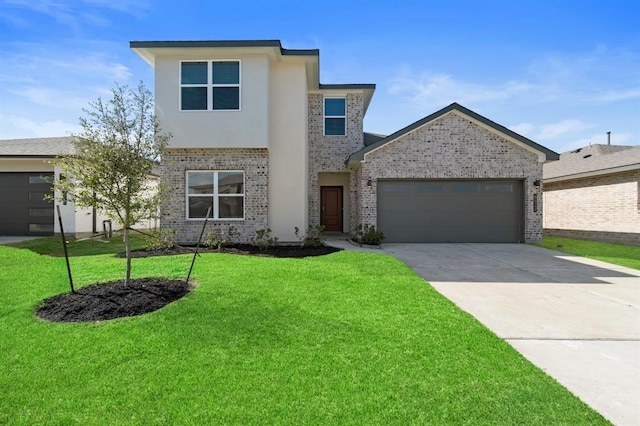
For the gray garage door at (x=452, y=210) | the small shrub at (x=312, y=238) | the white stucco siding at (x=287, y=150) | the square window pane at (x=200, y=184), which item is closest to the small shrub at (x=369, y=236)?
the gray garage door at (x=452, y=210)

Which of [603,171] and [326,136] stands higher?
[326,136]

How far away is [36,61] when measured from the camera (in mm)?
10023

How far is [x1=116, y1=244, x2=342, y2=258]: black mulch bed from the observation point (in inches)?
391

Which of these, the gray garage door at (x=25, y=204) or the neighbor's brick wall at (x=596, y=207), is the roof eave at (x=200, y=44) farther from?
the neighbor's brick wall at (x=596, y=207)

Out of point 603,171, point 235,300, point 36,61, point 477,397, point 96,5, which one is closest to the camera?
point 477,397

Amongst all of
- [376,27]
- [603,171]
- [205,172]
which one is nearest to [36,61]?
[205,172]

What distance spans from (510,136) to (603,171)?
4.79 meters

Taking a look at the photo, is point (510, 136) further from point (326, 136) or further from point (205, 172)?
point (205, 172)

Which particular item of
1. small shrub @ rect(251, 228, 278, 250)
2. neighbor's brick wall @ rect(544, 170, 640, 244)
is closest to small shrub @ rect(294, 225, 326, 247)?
small shrub @ rect(251, 228, 278, 250)

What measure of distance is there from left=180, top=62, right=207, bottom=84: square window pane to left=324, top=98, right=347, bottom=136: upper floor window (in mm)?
5829

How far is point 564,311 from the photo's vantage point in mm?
5145

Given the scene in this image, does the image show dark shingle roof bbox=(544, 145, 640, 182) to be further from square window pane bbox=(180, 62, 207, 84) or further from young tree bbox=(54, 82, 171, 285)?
young tree bbox=(54, 82, 171, 285)

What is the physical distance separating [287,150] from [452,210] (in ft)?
22.0

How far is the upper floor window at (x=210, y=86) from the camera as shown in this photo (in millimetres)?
11492
